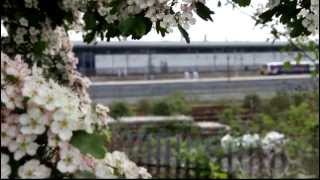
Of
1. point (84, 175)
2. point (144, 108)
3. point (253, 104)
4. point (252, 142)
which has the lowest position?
point (144, 108)

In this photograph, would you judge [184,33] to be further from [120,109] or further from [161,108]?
[161,108]

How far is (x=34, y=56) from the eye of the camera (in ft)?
12.7

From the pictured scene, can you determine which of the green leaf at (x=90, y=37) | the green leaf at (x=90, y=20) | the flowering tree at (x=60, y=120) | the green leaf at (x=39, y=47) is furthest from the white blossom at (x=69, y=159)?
the green leaf at (x=39, y=47)

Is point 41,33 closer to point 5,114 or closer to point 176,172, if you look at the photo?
point 5,114

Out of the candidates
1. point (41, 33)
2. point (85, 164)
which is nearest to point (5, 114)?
point (85, 164)

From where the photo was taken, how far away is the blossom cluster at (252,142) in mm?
7959

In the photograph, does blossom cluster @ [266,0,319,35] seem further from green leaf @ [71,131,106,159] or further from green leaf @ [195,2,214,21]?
green leaf @ [71,131,106,159]

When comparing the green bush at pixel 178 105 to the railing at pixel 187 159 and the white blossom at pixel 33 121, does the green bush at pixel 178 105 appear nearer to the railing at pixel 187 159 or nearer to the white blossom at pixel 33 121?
the railing at pixel 187 159

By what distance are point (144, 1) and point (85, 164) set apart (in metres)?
0.78

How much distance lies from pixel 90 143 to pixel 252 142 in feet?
22.8

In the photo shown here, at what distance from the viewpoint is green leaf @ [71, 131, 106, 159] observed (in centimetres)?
133

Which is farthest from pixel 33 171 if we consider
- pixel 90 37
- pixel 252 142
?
pixel 252 142

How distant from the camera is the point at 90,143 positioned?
1.36 m

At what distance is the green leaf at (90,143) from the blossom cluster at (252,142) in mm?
6308
